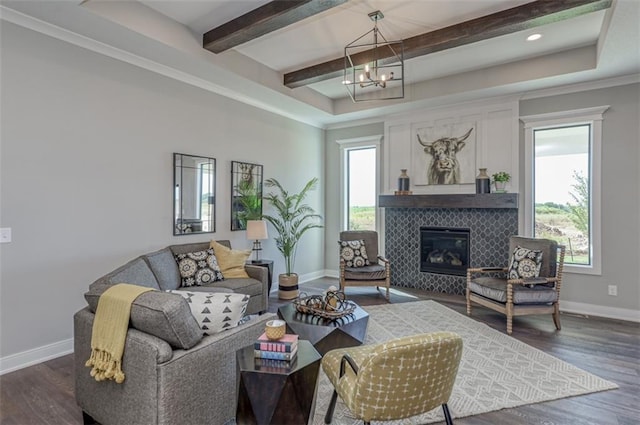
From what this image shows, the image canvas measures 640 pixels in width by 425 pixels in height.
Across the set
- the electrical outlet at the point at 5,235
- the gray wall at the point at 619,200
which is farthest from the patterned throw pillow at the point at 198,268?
the gray wall at the point at 619,200

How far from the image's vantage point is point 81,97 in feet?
11.1

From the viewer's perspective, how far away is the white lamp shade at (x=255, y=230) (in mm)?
4801

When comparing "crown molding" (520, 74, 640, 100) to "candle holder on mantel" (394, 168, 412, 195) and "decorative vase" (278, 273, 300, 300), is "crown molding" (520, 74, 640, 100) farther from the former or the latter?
"decorative vase" (278, 273, 300, 300)

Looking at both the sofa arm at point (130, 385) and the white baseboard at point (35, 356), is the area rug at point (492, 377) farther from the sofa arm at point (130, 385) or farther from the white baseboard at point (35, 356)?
the white baseboard at point (35, 356)

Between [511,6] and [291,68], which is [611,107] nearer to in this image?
[511,6]

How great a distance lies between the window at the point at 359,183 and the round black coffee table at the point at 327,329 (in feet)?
11.6

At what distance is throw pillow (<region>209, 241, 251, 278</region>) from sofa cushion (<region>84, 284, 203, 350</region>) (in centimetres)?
234

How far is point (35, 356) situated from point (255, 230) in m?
2.62

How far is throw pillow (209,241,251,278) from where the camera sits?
423 centimetres

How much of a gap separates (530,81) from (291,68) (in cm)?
322

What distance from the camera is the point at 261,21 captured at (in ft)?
10.6

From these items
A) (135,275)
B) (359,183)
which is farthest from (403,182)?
(135,275)

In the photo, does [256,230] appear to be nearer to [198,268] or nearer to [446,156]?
[198,268]

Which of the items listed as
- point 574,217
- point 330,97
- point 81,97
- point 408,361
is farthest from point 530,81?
point 81,97
